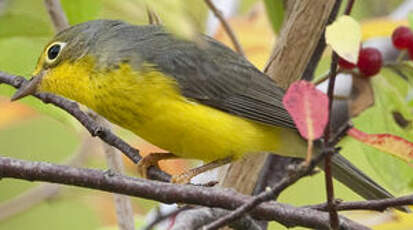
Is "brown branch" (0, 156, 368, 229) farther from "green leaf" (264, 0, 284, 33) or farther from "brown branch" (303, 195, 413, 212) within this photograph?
"green leaf" (264, 0, 284, 33)

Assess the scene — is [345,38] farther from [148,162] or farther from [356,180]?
[356,180]

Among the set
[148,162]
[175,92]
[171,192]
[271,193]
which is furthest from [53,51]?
[271,193]

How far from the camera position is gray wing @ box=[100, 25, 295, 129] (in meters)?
3.56

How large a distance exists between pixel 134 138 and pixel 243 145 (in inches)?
68.0

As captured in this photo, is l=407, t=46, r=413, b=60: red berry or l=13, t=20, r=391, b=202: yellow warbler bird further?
l=407, t=46, r=413, b=60: red berry

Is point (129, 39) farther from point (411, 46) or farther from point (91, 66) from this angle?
point (411, 46)

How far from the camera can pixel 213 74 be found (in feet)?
12.1

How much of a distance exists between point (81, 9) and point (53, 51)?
22 centimetres

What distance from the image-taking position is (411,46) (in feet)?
11.8

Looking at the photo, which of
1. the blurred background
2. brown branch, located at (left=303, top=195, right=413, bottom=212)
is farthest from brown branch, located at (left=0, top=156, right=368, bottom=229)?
the blurred background

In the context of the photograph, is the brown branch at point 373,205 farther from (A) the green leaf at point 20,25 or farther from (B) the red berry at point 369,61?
(A) the green leaf at point 20,25

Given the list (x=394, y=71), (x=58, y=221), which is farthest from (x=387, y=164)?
(x=58, y=221)

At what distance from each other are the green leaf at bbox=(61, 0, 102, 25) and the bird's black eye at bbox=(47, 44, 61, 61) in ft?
0.46

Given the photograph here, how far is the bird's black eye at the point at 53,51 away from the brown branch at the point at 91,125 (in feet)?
1.27
